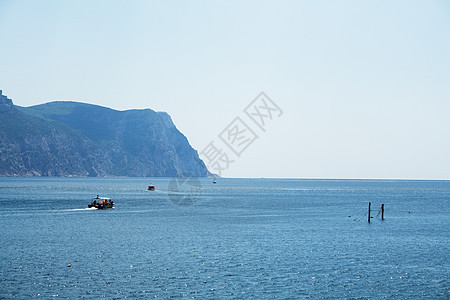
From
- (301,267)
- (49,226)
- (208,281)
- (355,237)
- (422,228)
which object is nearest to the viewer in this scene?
(208,281)

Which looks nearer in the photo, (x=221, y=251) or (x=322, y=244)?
(x=221, y=251)

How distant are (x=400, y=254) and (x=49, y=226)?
56.4 metres

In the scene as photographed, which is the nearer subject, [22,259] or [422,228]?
[22,259]

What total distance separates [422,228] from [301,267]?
49.1 meters

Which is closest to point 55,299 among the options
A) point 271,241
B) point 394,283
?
point 394,283

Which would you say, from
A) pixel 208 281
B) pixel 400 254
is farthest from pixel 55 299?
pixel 400 254

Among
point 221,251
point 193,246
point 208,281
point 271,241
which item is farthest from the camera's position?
point 271,241

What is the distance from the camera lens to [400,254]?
5897cm

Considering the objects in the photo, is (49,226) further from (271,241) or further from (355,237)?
(355,237)

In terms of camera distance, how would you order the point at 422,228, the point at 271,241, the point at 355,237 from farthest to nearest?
the point at 422,228, the point at 355,237, the point at 271,241

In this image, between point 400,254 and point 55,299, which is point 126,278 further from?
point 400,254

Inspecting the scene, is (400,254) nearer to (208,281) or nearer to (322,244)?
(322,244)

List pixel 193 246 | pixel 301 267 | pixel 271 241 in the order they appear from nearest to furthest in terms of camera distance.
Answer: pixel 301 267 → pixel 193 246 → pixel 271 241

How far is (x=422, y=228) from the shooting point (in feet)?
293
